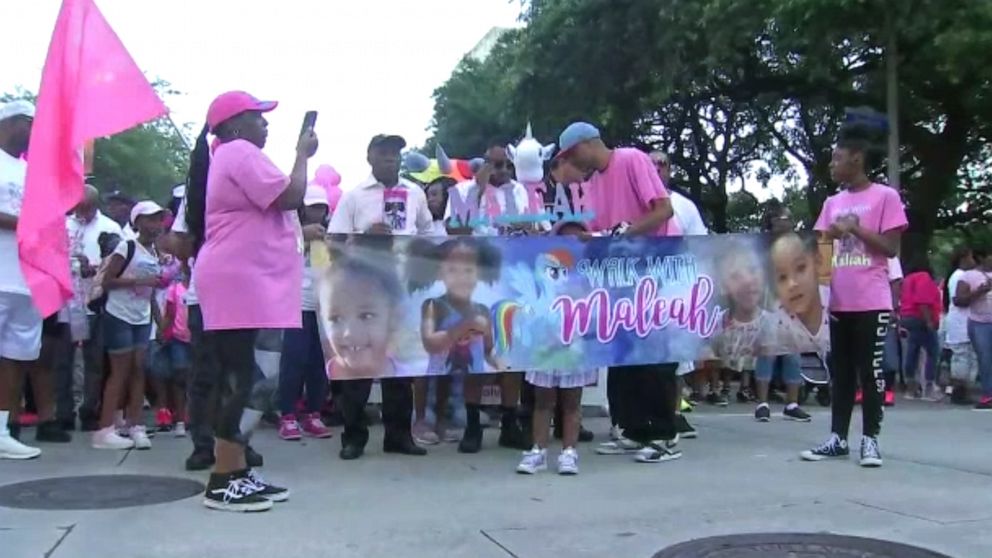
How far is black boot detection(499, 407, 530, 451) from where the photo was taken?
6824 mm

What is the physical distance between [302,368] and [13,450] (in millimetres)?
1932

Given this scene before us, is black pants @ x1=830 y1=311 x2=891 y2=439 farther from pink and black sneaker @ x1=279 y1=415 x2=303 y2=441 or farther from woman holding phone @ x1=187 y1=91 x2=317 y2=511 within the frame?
pink and black sneaker @ x1=279 y1=415 x2=303 y2=441

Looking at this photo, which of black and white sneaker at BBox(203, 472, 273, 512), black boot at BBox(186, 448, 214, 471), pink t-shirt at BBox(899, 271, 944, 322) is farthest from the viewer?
A: pink t-shirt at BBox(899, 271, 944, 322)

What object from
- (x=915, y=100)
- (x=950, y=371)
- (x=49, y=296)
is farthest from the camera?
(x=915, y=100)

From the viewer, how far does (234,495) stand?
188 inches

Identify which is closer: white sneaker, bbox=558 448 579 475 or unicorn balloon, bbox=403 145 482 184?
white sneaker, bbox=558 448 579 475

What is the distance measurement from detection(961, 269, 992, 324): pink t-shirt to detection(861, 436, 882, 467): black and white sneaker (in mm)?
6742

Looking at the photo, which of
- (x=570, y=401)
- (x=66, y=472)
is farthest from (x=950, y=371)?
(x=66, y=472)

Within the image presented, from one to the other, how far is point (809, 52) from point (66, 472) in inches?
612

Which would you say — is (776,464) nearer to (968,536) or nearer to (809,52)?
(968,536)

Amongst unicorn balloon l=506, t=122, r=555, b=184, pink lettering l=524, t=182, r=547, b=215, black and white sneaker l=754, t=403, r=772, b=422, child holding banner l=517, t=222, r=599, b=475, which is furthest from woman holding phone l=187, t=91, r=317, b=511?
black and white sneaker l=754, t=403, r=772, b=422

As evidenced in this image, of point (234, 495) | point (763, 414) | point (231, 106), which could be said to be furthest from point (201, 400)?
point (763, 414)

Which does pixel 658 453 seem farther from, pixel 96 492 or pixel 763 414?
pixel 96 492

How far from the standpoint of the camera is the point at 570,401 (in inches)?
237
